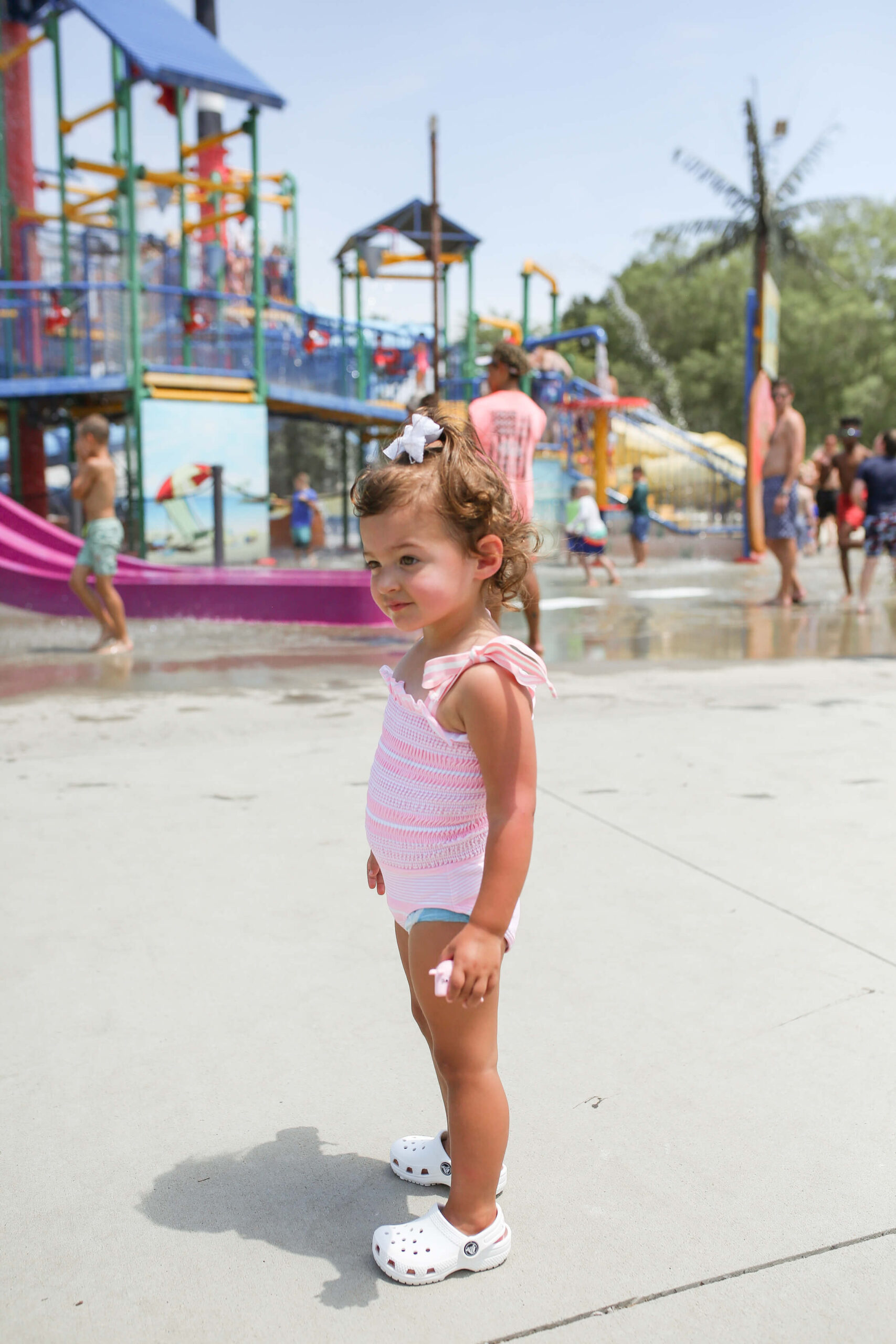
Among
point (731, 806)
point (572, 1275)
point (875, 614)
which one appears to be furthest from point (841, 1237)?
point (875, 614)

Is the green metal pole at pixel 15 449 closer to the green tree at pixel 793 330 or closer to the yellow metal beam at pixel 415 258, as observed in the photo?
the yellow metal beam at pixel 415 258

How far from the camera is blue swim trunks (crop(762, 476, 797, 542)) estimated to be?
10289mm

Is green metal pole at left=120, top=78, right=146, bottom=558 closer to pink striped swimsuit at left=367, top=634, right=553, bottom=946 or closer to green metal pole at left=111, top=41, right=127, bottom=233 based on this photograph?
green metal pole at left=111, top=41, right=127, bottom=233

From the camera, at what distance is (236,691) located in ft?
21.8

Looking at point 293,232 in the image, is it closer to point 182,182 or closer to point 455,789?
point 182,182

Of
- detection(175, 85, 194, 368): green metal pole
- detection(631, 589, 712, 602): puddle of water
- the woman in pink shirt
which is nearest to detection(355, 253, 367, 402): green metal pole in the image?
detection(175, 85, 194, 368): green metal pole

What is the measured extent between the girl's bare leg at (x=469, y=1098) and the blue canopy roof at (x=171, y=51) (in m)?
13.8

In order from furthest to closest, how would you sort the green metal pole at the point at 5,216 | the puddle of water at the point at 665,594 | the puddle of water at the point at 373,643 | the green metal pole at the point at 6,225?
the green metal pole at the point at 5,216, the green metal pole at the point at 6,225, the puddle of water at the point at 665,594, the puddle of water at the point at 373,643

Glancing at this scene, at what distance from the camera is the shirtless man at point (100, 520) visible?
26.9 feet

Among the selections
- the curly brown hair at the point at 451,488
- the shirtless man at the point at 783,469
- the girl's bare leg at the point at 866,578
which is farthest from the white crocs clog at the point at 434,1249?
the girl's bare leg at the point at 866,578

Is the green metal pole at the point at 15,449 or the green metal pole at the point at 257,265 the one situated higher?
the green metal pole at the point at 257,265

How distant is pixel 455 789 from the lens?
1.89 meters

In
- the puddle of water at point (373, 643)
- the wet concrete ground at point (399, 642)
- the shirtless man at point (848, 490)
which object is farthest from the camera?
the shirtless man at point (848, 490)

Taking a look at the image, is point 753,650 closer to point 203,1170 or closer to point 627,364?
point 203,1170
